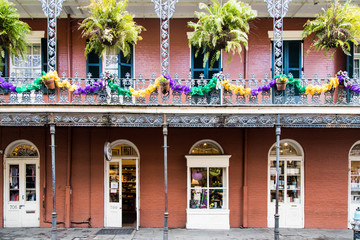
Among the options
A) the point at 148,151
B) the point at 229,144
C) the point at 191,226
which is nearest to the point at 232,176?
the point at 229,144

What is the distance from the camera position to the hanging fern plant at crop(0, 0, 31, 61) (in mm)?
8555

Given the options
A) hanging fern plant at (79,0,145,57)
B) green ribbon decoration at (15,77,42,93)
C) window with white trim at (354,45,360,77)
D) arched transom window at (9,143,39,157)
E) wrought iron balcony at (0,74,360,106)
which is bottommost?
arched transom window at (9,143,39,157)

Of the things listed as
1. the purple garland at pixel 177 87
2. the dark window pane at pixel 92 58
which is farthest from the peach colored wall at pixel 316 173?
the dark window pane at pixel 92 58

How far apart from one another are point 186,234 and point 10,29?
27.8 feet

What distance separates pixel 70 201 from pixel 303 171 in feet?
28.0

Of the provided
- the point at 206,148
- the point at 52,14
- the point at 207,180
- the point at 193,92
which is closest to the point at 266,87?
the point at 193,92

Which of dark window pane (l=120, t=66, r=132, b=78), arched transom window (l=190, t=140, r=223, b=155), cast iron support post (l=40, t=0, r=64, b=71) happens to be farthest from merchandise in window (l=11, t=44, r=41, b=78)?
arched transom window (l=190, t=140, r=223, b=155)

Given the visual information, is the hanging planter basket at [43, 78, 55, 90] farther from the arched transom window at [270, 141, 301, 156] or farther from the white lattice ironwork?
the arched transom window at [270, 141, 301, 156]

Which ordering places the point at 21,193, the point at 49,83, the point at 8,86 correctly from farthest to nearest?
the point at 21,193 < the point at 8,86 < the point at 49,83

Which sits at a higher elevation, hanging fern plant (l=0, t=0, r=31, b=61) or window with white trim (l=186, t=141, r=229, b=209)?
hanging fern plant (l=0, t=0, r=31, b=61)

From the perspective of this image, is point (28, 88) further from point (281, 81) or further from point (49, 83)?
point (281, 81)

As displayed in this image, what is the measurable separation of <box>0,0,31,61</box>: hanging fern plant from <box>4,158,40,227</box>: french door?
4.09m

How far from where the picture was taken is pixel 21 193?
10.6 metres

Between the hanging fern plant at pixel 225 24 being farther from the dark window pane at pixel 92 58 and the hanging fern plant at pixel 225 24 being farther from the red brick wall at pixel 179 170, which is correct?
the dark window pane at pixel 92 58
